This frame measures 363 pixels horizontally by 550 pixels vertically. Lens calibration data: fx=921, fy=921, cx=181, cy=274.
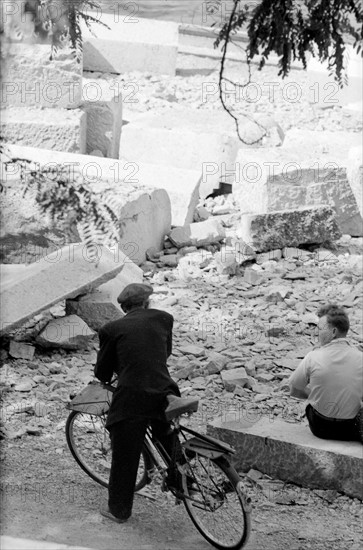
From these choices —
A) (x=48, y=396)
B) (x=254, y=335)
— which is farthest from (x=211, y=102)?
(x=48, y=396)

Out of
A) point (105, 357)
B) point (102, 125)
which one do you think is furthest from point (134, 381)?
point (102, 125)

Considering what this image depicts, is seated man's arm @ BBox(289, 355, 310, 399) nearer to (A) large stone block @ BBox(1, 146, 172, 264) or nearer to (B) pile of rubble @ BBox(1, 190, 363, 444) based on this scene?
(B) pile of rubble @ BBox(1, 190, 363, 444)

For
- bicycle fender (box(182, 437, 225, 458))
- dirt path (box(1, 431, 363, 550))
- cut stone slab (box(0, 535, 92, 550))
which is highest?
bicycle fender (box(182, 437, 225, 458))

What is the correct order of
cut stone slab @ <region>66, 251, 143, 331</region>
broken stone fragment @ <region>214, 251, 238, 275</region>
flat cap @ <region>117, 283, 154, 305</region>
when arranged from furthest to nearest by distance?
broken stone fragment @ <region>214, 251, 238, 275</region> < cut stone slab @ <region>66, 251, 143, 331</region> < flat cap @ <region>117, 283, 154, 305</region>

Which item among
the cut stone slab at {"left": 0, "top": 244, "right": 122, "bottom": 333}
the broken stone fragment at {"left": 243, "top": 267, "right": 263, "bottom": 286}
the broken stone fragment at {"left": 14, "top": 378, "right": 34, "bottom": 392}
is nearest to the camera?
the broken stone fragment at {"left": 14, "top": 378, "right": 34, "bottom": 392}

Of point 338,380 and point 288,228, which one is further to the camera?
point 288,228

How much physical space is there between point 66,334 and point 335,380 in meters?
2.76

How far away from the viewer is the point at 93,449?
239 inches

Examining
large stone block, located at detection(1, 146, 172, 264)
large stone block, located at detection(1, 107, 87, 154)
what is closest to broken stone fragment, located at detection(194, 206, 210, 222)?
large stone block, located at detection(1, 146, 172, 264)

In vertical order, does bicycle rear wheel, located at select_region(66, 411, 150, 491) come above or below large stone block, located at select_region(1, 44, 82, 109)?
below

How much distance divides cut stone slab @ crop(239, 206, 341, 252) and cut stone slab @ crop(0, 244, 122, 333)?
102 inches

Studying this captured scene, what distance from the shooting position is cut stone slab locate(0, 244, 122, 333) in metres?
7.23

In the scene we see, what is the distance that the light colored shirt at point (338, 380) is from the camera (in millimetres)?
5699

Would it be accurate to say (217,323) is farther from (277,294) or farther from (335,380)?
(335,380)
